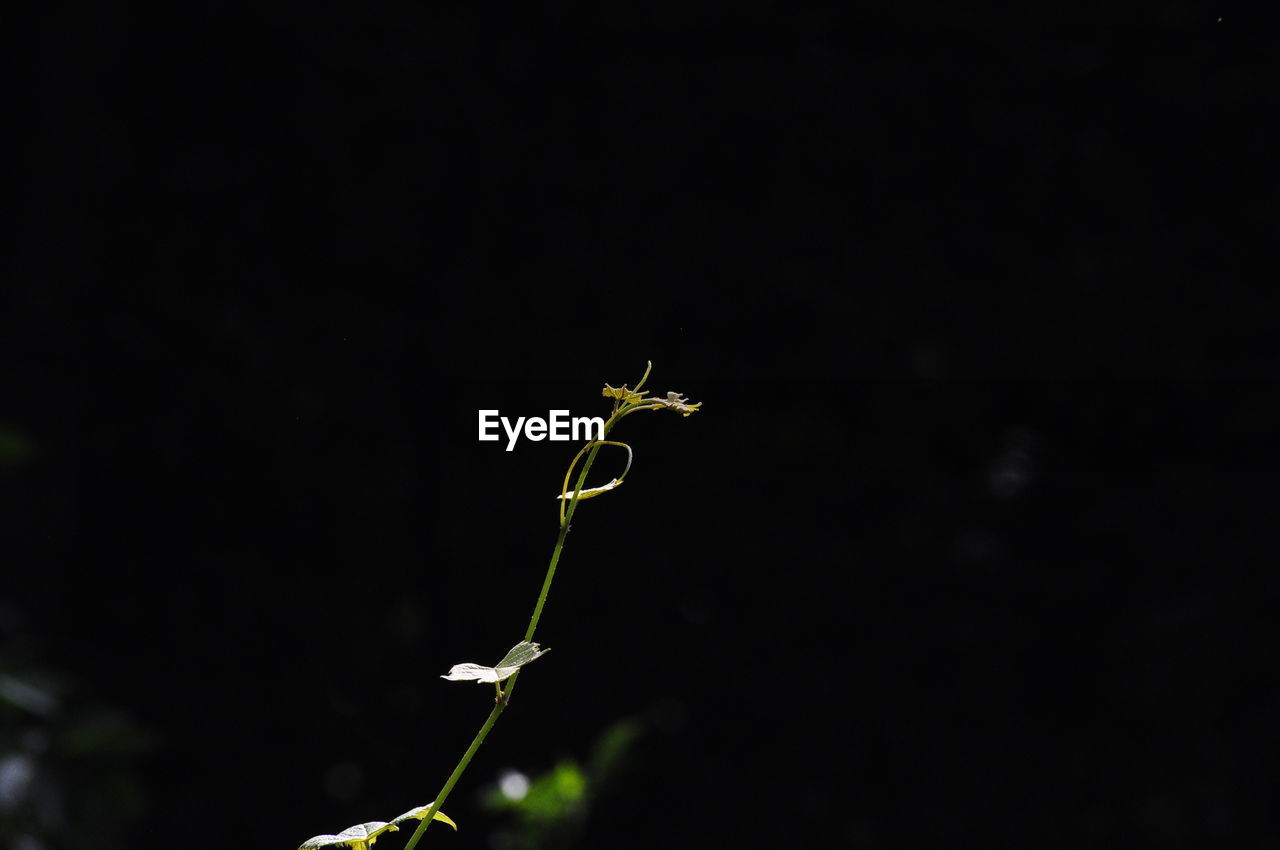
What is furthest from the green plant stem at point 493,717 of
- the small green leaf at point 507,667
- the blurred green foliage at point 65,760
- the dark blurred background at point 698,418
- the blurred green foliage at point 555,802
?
the dark blurred background at point 698,418

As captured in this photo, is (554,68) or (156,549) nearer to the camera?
(554,68)

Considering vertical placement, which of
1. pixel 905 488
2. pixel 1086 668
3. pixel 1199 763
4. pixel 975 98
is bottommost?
pixel 1199 763

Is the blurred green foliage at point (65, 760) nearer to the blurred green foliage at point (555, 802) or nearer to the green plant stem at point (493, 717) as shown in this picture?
the blurred green foliage at point (555, 802)

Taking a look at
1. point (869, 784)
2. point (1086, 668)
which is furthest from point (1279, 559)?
point (869, 784)

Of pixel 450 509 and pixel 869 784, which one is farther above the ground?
pixel 450 509

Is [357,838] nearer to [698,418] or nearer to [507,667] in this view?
[507,667]

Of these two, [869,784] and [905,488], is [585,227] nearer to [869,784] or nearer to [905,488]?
[905,488]

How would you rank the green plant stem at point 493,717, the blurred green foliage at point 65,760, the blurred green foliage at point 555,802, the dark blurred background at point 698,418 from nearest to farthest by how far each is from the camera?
1. the green plant stem at point 493,717
2. the blurred green foliage at point 555,802
3. the blurred green foliage at point 65,760
4. the dark blurred background at point 698,418

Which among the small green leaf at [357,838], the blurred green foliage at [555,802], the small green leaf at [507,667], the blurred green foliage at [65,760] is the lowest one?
the small green leaf at [357,838]
